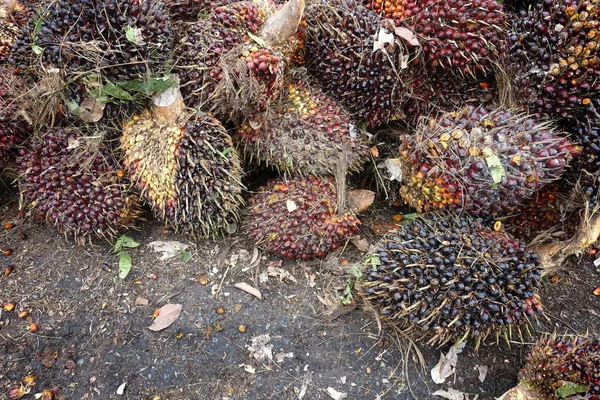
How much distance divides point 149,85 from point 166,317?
1209mm

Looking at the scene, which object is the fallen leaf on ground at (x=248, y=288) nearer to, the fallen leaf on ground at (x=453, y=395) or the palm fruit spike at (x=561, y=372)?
the fallen leaf on ground at (x=453, y=395)

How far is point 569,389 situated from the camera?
1.85m

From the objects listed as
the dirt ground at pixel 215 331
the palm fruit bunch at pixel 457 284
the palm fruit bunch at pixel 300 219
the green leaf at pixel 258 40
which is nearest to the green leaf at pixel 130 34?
the green leaf at pixel 258 40

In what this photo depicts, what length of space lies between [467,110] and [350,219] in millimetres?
856

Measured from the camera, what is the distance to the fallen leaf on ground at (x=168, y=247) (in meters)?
2.67

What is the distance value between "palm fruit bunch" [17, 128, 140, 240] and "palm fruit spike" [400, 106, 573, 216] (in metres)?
1.66

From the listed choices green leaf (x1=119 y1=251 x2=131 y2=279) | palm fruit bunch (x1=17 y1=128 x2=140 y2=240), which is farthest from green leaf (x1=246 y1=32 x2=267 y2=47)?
green leaf (x1=119 y1=251 x2=131 y2=279)

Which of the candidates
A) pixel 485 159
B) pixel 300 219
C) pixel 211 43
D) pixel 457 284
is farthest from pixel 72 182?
pixel 485 159

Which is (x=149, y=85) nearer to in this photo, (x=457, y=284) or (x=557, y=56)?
(x=457, y=284)

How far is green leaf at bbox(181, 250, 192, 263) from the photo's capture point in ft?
8.69

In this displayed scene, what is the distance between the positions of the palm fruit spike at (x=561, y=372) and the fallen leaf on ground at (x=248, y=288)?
50.5 inches

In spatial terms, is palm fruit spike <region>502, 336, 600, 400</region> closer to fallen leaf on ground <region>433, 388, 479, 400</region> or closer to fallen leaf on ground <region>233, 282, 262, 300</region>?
fallen leaf on ground <region>433, 388, 479, 400</region>

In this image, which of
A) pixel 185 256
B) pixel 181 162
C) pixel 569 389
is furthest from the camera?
pixel 185 256

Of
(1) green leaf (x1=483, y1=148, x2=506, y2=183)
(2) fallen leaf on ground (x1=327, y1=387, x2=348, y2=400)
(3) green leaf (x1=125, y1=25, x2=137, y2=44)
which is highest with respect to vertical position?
(3) green leaf (x1=125, y1=25, x2=137, y2=44)
